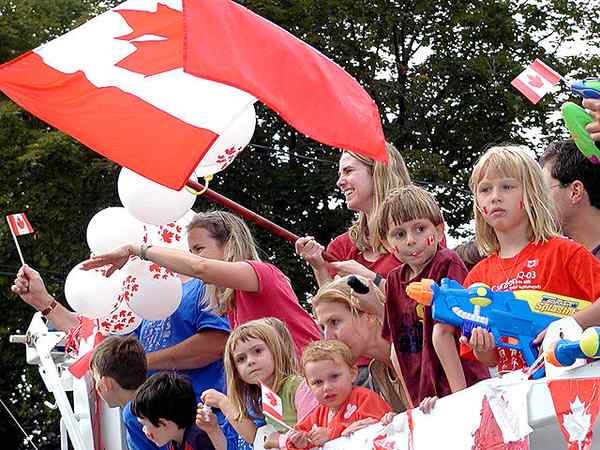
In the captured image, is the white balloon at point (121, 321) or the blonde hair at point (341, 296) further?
the white balloon at point (121, 321)

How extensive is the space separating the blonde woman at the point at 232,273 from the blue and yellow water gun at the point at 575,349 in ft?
8.31

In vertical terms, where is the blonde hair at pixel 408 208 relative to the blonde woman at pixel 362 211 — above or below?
above

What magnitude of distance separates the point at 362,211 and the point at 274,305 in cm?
62

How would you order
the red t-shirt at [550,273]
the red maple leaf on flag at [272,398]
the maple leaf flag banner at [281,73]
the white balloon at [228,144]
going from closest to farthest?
the red t-shirt at [550,273] → the red maple leaf on flag at [272,398] → the maple leaf flag banner at [281,73] → the white balloon at [228,144]

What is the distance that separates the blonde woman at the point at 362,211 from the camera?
5477mm

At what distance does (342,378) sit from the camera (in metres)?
4.66

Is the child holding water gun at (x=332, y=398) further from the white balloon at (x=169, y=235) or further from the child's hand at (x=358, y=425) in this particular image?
the white balloon at (x=169, y=235)

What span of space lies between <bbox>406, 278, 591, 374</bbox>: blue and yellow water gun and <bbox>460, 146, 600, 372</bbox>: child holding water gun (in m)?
0.08

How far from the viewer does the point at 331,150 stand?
2017cm

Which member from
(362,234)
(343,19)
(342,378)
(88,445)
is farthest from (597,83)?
(343,19)

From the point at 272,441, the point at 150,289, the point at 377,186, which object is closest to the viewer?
the point at 272,441

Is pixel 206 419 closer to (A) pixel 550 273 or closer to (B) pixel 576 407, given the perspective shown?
(A) pixel 550 273

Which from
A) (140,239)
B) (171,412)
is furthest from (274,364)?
(140,239)

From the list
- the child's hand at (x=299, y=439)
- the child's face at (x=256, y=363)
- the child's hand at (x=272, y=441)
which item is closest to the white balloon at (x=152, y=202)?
the child's face at (x=256, y=363)
